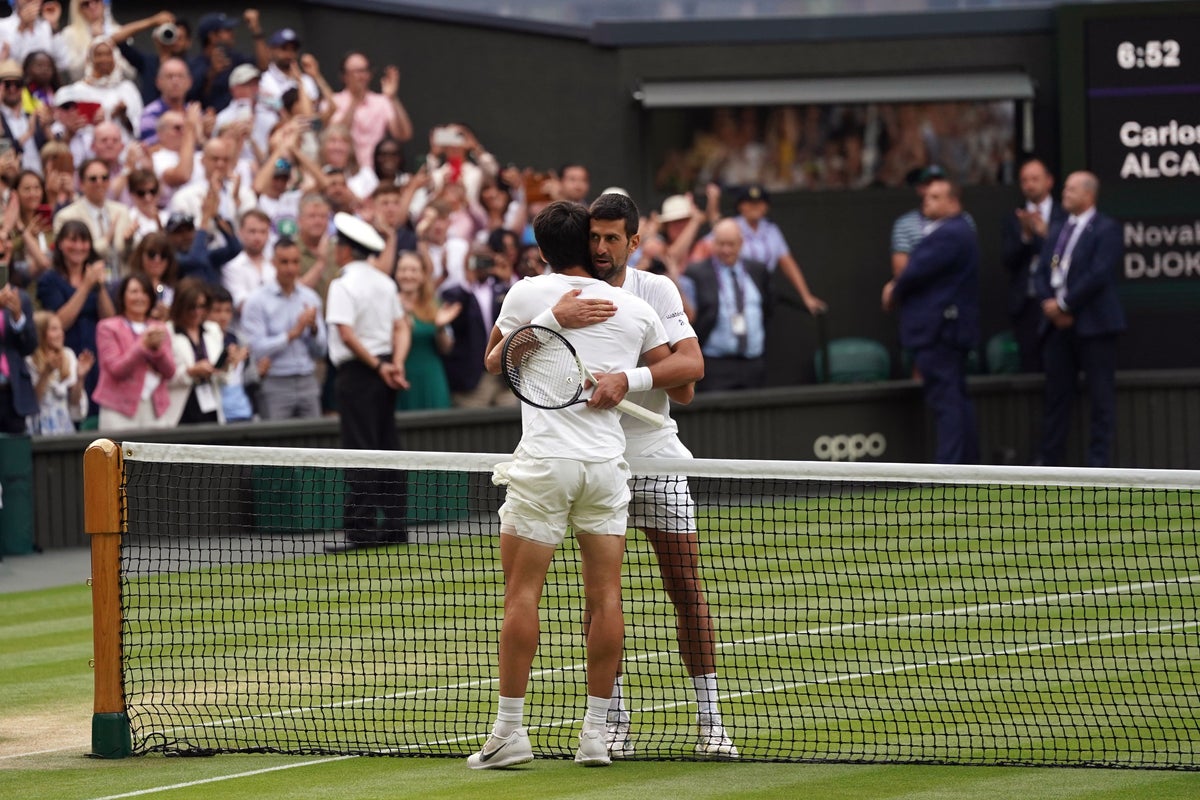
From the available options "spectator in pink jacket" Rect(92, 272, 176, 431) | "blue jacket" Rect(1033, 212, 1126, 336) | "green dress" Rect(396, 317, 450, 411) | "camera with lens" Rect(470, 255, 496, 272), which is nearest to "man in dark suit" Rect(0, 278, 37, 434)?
"spectator in pink jacket" Rect(92, 272, 176, 431)

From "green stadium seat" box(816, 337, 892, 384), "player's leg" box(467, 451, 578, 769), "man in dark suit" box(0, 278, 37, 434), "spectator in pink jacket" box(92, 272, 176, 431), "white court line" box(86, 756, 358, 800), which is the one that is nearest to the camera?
"white court line" box(86, 756, 358, 800)

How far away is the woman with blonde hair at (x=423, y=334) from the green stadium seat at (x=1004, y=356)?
562 cm

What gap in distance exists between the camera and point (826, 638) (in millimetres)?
9945

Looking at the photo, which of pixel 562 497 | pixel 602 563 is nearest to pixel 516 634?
pixel 602 563

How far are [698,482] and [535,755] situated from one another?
7.76 meters

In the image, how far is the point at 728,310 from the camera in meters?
17.3

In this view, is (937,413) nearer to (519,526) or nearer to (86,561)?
(86,561)

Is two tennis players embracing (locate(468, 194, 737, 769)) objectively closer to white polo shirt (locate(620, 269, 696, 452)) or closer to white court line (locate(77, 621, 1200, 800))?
white polo shirt (locate(620, 269, 696, 452))

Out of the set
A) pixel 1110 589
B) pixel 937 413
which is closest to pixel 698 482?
pixel 937 413

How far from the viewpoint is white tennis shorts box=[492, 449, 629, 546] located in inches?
279

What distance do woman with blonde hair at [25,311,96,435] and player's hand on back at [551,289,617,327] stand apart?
7924mm

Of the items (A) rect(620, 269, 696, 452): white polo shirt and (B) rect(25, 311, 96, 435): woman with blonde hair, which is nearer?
(A) rect(620, 269, 696, 452): white polo shirt

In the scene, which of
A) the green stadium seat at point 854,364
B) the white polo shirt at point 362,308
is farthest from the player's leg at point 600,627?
the green stadium seat at point 854,364

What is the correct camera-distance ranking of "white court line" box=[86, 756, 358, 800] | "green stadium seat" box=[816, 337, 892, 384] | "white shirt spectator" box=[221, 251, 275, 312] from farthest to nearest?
"green stadium seat" box=[816, 337, 892, 384], "white shirt spectator" box=[221, 251, 275, 312], "white court line" box=[86, 756, 358, 800]
